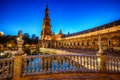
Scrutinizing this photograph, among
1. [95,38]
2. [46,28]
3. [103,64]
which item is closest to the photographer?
[103,64]

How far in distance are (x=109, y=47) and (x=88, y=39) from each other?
10752 mm

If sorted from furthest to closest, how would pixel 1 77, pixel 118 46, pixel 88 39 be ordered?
pixel 88 39, pixel 118 46, pixel 1 77

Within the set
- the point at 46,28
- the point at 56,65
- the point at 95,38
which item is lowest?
the point at 56,65

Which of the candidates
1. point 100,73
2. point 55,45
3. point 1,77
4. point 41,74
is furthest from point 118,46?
point 55,45

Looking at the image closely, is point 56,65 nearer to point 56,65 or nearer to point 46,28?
point 56,65

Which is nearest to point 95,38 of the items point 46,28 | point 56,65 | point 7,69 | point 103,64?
point 103,64

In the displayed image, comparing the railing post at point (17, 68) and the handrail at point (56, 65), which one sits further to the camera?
the handrail at point (56, 65)

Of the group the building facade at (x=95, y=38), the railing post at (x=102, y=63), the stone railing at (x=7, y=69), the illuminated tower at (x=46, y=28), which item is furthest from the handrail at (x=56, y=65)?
the illuminated tower at (x=46, y=28)

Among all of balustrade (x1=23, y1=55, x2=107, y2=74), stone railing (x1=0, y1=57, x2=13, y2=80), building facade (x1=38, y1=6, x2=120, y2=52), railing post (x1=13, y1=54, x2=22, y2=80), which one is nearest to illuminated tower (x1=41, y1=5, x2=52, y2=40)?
building facade (x1=38, y1=6, x2=120, y2=52)

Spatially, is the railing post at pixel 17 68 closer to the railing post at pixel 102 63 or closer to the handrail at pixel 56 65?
the handrail at pixel 56 65

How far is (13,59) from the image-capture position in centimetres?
462

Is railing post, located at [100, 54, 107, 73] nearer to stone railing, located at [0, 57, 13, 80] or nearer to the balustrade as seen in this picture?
the balustrade

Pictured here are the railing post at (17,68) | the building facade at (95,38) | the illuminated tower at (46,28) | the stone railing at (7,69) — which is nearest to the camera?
the stone railing at (7,69)

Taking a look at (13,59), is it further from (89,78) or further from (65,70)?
(89,78)
